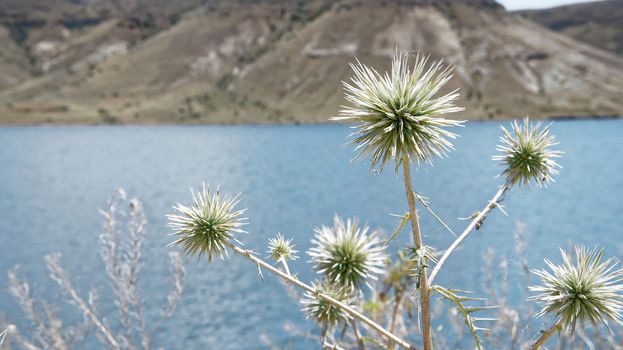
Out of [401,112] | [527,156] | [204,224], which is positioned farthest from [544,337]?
[204,224]

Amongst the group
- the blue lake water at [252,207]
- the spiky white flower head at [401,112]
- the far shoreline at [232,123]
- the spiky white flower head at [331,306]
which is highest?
the far shoreline at [232,123]

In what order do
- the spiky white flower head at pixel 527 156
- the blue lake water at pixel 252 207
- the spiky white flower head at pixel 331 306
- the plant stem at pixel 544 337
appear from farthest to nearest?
the blue lake water at pixel 252 207, the spiky white flower head at pixel 331 306, the spiky white flower head at pixel 527 156, the plant stem at pixel 544 337

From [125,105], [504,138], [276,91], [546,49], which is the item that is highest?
[546,49]

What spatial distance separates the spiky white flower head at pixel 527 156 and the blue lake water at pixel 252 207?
234mm

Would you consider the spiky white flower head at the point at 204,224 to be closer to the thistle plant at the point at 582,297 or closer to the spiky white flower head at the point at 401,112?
the spiky white flower head at the point at 401,112

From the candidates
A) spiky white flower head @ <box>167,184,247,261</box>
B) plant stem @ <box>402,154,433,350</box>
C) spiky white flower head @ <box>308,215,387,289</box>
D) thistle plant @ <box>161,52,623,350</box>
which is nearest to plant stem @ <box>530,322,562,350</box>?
thistle plant @ <box>161,52,623,350</box>

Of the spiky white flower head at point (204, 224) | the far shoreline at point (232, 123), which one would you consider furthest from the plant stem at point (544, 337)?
the far shoreline at point (232, 123)

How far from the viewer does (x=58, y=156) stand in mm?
90062

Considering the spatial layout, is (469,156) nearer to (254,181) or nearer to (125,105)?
(254,181)

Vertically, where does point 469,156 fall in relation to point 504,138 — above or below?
above

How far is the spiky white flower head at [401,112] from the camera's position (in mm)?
2674

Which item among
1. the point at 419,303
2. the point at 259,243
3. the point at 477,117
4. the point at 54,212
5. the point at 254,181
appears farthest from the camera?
the point at 477,117

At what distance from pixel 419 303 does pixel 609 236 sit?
39186 millimetres

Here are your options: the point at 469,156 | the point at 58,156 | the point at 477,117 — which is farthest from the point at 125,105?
the point at 469,156
